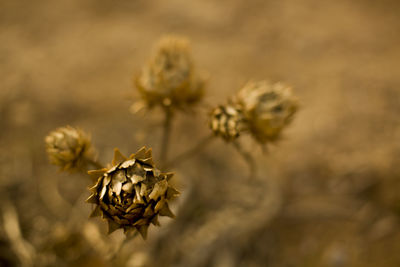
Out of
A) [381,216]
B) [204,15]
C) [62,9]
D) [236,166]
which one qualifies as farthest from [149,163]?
[62,9]

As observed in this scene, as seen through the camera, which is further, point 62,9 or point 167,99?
point 62,9

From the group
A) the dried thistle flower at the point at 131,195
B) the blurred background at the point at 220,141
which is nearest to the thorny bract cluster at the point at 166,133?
the dried thistle flower at the point at 131,195

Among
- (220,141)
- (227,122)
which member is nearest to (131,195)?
(227,122)

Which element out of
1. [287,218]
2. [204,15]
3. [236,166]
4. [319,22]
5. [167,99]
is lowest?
[287,218]

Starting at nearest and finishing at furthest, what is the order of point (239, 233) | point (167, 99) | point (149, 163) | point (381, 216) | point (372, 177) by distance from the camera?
point (149, 163) → point (167, 99) → point (239, 233) → point (381, 216) → point (372, 177)

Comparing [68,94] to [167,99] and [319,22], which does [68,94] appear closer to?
[167,99]

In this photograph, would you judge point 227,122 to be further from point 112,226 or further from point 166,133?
point 112,226

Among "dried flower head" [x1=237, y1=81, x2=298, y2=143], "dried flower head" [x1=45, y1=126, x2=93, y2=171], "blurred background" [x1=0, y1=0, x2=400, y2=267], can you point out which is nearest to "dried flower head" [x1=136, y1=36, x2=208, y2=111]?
"blurred background" [x1=0, y1=0, x2=400, y2=267]
